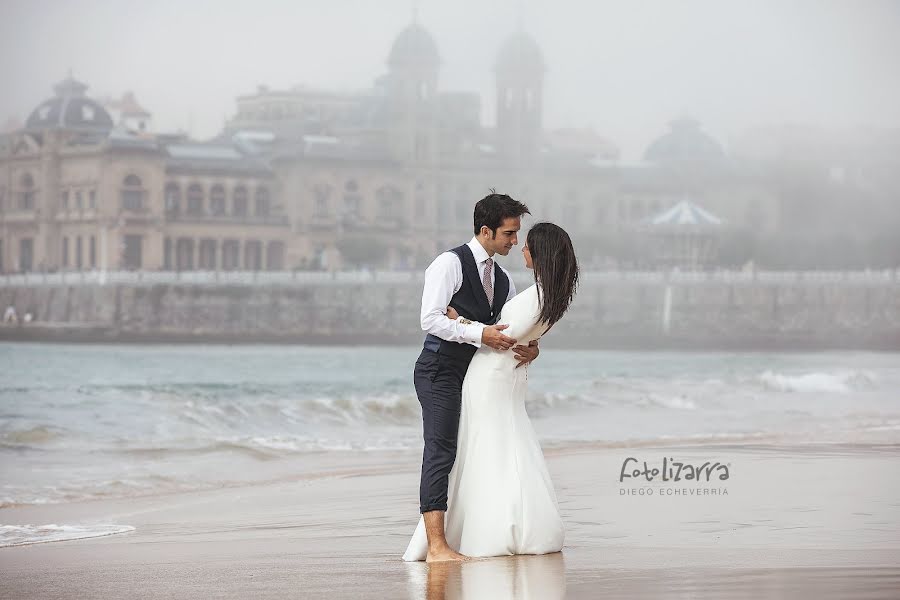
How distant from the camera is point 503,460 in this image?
4246 millimetres

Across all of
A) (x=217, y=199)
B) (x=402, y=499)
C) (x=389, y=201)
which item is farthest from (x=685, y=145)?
(x=402, y=499)

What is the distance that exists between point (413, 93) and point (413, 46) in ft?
21.8

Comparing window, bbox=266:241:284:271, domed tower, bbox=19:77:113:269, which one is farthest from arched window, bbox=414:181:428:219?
domed tower, bbox=19:77:113:269

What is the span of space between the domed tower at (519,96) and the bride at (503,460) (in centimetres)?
3898

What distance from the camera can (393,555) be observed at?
4.44m

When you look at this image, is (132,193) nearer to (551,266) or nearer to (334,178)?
(334,178)

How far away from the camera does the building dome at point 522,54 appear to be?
42.8 m

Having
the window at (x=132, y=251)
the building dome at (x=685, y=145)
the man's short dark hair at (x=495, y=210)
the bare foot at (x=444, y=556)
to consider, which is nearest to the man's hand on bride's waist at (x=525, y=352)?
the man's short dark hair at (x=495, y=210)

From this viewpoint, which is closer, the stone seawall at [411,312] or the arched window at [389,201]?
the stone seawall at [411,312]

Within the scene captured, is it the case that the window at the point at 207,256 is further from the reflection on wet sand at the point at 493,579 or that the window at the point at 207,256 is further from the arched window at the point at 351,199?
the reflection on wet sand at the point at 493,579

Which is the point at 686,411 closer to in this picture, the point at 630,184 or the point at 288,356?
the point at 288,356

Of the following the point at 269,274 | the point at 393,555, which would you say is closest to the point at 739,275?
the point at 269,274

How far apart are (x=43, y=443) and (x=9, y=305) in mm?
30747

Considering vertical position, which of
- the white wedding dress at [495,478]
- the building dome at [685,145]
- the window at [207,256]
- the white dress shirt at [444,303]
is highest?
the building dome at [685,145]
